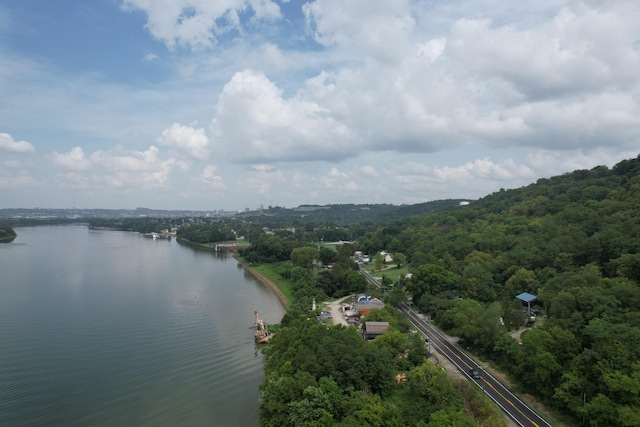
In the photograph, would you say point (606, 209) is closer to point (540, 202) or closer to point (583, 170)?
point (540, 202)

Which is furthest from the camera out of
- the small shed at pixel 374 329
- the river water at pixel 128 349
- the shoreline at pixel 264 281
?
the shoreline at pixel 264 281

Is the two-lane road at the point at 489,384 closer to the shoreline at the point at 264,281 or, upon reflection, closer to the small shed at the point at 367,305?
the small shed at the point at 367,305

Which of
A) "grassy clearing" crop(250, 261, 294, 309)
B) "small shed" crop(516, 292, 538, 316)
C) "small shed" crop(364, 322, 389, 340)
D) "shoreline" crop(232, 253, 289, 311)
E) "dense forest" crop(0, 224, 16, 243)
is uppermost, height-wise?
"dense forest" crop(0, 224, 16, 243)

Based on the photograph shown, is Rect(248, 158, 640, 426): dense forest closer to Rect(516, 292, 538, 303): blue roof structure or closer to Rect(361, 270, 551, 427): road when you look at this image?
Rect(516, 292, 538, 303): blue roof structure

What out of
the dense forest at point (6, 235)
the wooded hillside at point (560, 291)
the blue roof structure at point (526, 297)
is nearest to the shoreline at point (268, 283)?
the wooded hillside at point (560, 291)

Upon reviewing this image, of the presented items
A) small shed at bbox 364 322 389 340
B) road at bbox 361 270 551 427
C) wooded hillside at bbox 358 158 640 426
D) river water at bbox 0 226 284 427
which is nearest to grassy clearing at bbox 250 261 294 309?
river water at bbox 0 226 284 427

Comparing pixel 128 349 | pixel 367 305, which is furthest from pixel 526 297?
pixel 128 349

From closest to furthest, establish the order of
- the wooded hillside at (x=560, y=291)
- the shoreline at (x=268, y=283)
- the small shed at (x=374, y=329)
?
the wooded hillside at (x=560, y=291) → the small shed at (x=374, y=329) → the shoreline at (x=268, y=283)
